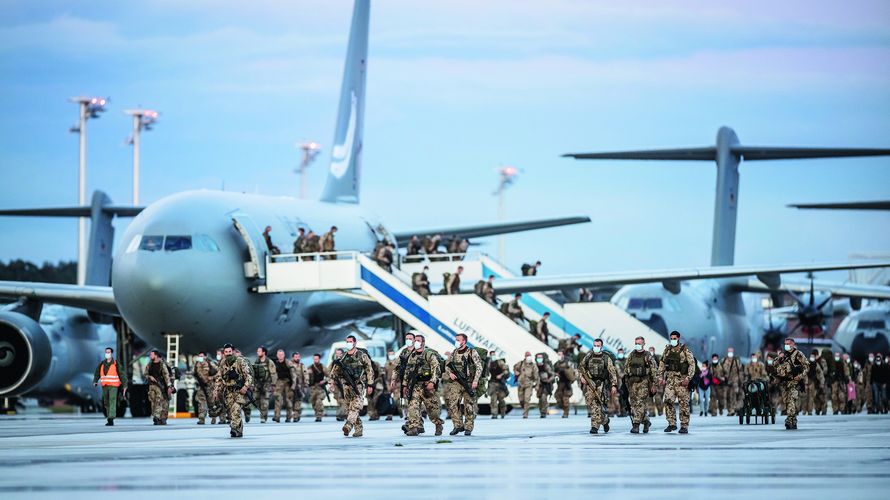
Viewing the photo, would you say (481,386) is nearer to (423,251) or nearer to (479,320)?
(479,320)

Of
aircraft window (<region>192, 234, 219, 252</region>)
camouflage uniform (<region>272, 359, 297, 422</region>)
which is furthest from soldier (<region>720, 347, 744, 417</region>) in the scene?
aircraft window (<region>192, 234, 219, 252</region>)

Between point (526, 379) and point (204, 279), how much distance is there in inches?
289

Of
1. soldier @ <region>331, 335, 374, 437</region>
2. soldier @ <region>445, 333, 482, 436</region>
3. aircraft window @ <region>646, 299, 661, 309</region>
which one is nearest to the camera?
soldier @ <region>331, 335, 374, 437</region>

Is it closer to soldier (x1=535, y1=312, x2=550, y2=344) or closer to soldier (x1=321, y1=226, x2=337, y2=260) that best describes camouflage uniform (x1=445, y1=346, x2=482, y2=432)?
soldier (x1=321, y1=226, x2=337, y2=260)

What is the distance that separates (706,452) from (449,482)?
5.22 m

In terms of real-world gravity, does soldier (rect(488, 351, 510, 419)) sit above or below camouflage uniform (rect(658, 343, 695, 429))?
below

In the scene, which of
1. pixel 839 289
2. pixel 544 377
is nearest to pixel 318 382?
pixel 544 377

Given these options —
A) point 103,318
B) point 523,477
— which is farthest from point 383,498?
point 103,318

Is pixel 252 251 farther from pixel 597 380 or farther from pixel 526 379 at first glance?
pixel 597 380

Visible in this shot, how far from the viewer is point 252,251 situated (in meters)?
31.6

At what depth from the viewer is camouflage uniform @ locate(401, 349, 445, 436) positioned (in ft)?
70.7

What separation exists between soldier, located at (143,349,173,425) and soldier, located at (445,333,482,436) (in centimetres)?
761

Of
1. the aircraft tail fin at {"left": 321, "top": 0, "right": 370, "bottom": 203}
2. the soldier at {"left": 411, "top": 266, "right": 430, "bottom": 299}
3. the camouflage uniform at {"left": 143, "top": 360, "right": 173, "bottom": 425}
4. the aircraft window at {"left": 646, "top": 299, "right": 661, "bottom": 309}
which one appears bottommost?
the camouflage uniform at {"left": 143, "top": 360, "right": 173, "bottom": 425}

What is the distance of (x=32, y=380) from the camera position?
1312 inches
